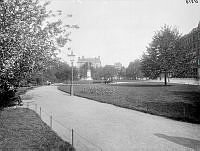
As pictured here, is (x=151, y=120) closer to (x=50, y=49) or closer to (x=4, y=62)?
(x=50, y=49)

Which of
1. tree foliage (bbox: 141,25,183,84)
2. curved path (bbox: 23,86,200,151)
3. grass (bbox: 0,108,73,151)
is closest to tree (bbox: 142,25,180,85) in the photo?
tree foliage (bbox: 141,25,183,84)

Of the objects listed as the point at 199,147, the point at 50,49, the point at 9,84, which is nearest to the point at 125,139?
the point at 199,147

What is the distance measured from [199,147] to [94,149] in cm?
339

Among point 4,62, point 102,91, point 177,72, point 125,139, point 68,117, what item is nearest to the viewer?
point 4,62

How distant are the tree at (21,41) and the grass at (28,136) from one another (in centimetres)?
211

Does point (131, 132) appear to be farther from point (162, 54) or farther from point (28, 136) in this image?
point (162, 54)

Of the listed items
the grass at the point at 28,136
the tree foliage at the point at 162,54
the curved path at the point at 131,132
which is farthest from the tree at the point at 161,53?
the grass at the point at 28,136

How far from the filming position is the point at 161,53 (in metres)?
41.2

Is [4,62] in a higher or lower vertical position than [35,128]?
higher

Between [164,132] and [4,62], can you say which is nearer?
[4,62]

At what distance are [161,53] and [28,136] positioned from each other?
35.7 m

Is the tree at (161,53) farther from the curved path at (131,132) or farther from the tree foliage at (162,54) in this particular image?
the curved path at (131,132)

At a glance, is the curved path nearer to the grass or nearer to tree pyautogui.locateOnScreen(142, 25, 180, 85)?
the grass

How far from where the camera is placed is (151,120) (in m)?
11.9
